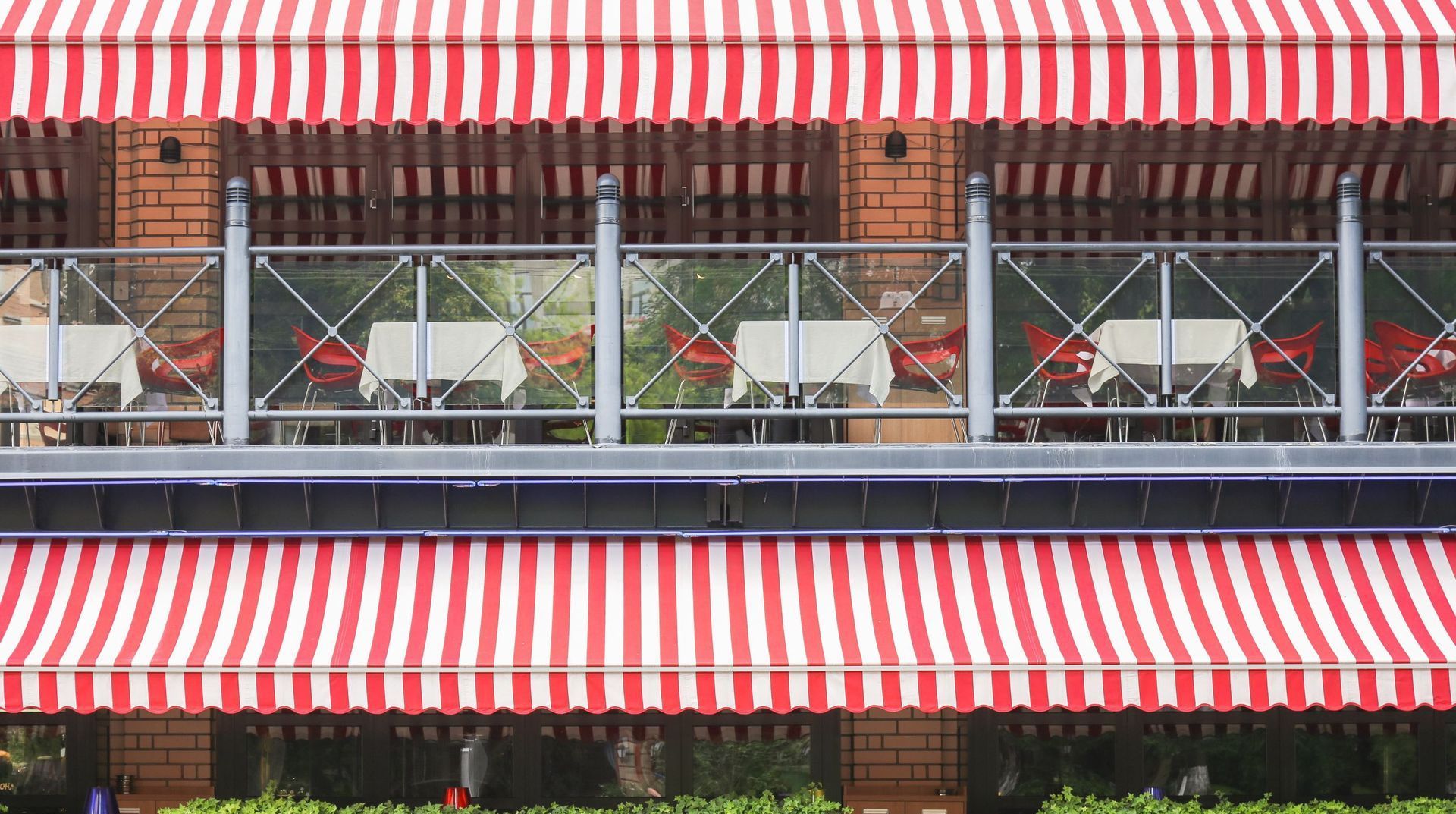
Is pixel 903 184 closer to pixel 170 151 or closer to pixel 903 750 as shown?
pixel 903 750

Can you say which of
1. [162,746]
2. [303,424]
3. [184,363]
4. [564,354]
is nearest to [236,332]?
[184,363]

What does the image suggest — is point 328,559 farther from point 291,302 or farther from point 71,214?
point 71,214

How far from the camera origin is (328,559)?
27.1 feet

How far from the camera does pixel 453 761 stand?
1045 centimetres

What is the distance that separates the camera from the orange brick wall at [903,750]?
10.1 metres

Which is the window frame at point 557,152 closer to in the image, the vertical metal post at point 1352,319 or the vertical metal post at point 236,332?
the vertical metal post at point 236,332

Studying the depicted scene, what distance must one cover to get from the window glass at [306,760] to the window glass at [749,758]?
273cm

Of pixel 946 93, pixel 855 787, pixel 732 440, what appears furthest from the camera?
pixel 855 787

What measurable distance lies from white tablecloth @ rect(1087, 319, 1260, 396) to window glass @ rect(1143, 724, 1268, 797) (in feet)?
11.4

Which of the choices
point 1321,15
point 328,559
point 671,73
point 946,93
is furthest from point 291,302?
point 1321,15

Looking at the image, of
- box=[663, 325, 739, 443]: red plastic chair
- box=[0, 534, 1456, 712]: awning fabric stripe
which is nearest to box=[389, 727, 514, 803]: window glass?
box=[0, 534, 1456, 712]: awning fabric stripe

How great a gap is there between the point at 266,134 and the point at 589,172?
8.35 ft

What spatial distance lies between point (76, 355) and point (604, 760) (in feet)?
16.0

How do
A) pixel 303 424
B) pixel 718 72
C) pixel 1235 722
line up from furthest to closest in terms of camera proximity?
pixel 1235 722 → pixel 303 424 → pixel 718 72
